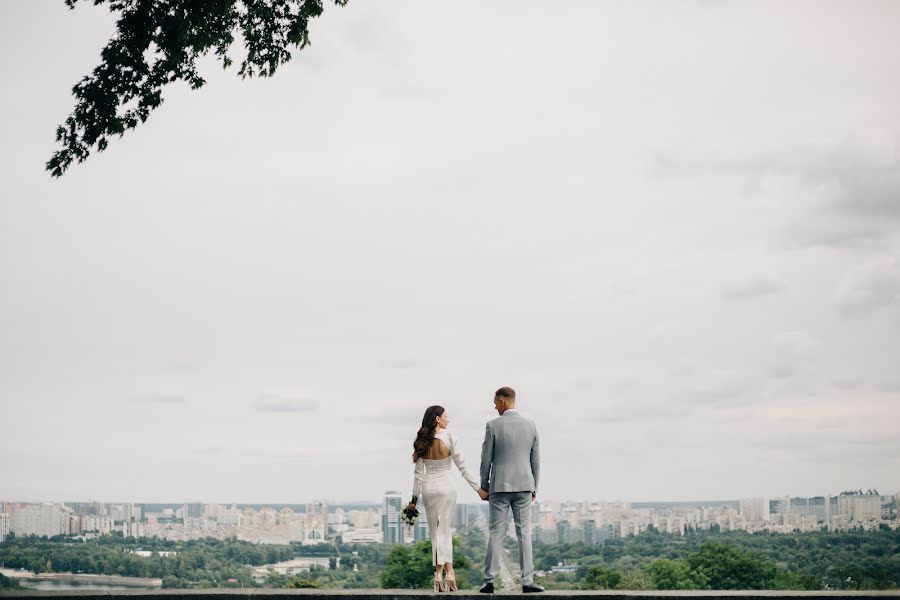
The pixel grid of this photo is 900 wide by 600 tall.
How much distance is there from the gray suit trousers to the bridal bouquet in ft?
3.96

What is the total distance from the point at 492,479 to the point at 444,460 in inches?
29.5

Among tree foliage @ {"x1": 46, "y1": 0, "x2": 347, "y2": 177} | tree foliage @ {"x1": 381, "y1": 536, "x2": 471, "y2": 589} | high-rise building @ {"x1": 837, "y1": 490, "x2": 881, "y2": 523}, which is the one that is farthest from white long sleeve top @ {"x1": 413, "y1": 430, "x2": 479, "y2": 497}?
high-rise building @ {"x1": 837, "y1": 490, "x2": 881, "y2": 523}

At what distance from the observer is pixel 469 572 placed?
197ft

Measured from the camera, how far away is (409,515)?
12.1m

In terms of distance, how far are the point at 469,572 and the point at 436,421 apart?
51.2m

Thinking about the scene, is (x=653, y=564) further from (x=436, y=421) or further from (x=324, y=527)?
(x=436, y=421)

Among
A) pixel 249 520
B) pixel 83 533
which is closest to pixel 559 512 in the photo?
pixel 249 520

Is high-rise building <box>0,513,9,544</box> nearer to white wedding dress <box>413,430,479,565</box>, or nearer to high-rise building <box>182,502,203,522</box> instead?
high-rise building <box>182,502,203,522</box>

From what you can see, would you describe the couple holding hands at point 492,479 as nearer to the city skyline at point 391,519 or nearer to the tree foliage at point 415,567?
the city skyline at point 391,519

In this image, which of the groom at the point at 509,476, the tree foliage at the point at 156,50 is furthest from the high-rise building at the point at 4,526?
the groom at the point at 509,476

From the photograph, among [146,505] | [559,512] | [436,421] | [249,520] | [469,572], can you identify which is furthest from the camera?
[559,512]

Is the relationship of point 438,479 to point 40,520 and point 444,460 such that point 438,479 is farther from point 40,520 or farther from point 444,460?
point 40,520

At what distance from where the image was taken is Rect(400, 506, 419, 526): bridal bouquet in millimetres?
12055

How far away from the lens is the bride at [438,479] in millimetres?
11523
